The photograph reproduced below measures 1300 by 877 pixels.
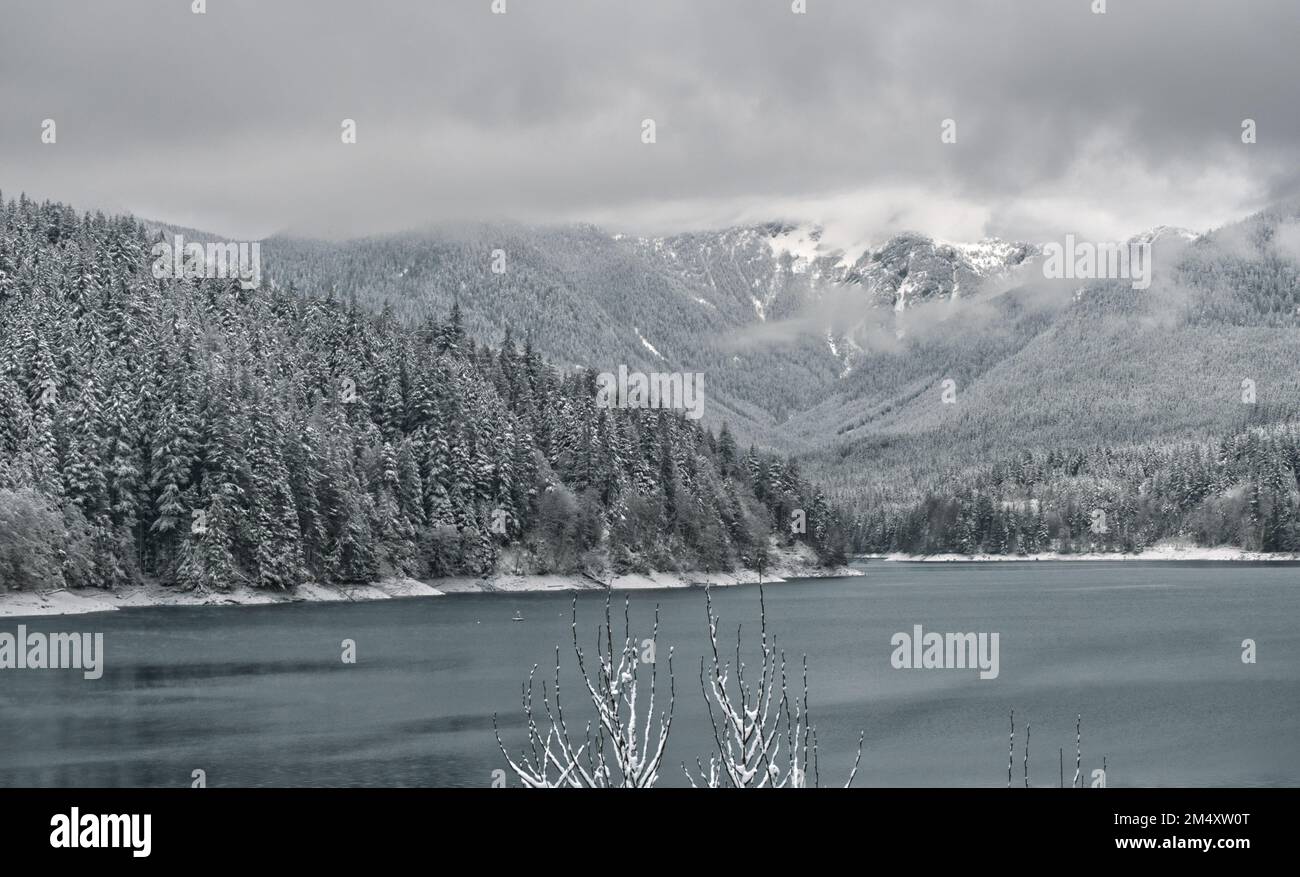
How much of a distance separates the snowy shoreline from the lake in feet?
9.15

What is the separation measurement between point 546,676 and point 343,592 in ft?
169

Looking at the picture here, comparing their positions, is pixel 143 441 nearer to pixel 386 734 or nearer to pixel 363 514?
pixel 363 514

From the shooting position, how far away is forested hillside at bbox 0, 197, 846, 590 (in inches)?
4094

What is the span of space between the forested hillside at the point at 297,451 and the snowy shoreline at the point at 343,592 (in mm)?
1054

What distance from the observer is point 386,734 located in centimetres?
5012

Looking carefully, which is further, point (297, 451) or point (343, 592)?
point (297, 451)

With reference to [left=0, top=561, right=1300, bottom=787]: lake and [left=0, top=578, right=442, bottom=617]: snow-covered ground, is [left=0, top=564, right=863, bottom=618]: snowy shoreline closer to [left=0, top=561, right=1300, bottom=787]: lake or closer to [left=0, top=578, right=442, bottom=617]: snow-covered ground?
[left=0, top=578, right=442, bottom=617]: snow-covered ground

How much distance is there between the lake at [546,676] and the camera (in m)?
43.9

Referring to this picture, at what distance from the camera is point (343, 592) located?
11250 cm

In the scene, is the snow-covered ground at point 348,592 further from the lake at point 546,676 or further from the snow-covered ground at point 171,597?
the lake at point 546,676

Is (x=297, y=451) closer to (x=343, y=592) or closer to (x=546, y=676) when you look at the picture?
(x=343, y=592)

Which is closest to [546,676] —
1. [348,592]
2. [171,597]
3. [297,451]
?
[171,597]
